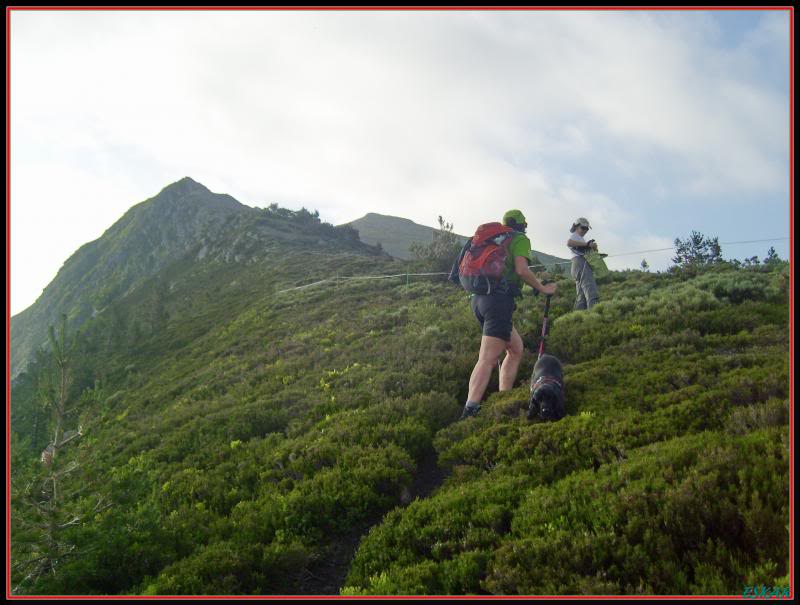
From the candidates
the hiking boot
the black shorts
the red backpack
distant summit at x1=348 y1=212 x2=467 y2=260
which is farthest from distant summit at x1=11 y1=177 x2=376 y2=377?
the black shorts

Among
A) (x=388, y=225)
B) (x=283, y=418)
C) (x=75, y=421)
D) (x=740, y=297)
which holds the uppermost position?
(x=388, y=225)

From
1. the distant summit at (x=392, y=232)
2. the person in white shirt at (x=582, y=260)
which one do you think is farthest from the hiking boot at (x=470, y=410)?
the distant summit at (x=392, y=232)

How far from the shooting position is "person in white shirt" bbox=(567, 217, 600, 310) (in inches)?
534

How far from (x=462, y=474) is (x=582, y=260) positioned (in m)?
8.35

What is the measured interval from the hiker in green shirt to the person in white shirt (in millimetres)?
5010

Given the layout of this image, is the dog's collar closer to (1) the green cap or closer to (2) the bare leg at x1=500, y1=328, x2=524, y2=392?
(2) the bare leg at x1=500, y1=328, x2=524, y2=392

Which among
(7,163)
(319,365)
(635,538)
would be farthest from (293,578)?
(319,365)

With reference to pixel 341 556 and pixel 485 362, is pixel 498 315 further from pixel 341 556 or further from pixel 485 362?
pixel 341 556

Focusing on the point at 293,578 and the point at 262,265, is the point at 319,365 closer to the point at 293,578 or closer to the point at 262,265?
the point at 293,578

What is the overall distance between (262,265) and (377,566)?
128 feet

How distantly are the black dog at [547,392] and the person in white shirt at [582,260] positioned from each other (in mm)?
5958

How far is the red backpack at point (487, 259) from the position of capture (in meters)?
8.70

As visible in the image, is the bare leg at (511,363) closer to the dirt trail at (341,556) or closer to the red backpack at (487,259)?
the red backpack at (487,259)

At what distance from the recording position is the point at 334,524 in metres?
6.70
